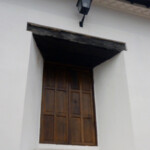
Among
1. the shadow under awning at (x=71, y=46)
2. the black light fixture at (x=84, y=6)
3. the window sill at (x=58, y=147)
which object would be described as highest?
the black light fixture at (x=84, y=6)

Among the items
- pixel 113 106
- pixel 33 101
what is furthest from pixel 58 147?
pixel 113 106

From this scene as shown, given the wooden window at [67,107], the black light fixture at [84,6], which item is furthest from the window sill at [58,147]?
the black light fixture at [84,6]

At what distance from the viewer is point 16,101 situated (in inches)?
81.0

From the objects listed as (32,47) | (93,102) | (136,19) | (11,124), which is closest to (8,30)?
(32,47)

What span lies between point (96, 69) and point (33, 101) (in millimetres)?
1280

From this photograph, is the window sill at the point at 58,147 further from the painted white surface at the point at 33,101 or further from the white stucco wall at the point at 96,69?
the white stucco wall at the point at 96,69

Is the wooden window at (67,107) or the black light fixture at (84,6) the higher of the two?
the black light fixture at (84,6)

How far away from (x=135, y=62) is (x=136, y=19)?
2.49 feet

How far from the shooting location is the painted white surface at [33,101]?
7.06ft

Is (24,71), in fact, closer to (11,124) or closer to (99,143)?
(11,124)

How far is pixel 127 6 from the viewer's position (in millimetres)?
2996

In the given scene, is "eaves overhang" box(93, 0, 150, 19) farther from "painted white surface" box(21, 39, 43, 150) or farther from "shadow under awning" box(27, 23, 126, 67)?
"painted white surface" box(21, 39, 43, 150)

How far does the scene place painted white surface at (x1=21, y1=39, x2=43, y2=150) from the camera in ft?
7.06

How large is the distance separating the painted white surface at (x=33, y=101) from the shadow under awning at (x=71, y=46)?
0.46 ft
